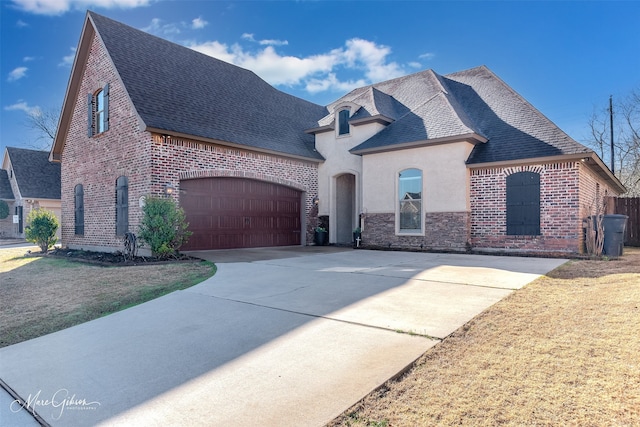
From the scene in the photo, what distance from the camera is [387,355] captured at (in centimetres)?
331

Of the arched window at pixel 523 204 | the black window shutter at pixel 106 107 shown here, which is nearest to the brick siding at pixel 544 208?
the arched window at pixel 523 204

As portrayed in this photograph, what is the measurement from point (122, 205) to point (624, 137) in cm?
3159

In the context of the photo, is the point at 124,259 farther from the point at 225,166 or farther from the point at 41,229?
the point at 41,229

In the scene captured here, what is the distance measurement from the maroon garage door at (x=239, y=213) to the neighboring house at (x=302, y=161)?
5cm

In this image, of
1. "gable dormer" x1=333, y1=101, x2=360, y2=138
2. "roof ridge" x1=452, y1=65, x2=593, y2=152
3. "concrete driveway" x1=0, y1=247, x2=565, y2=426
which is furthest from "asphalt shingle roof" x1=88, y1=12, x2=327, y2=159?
"roof ridge" x1=452, y1=65, x2=593, y2=152

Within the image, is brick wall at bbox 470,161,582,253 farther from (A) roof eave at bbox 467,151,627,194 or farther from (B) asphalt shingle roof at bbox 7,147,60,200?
(B) asphalt shingle roof at bbox 7,147,60,200

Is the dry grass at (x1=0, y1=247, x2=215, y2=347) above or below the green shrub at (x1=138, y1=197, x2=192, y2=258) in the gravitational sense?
below

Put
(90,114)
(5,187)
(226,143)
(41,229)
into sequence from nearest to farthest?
(226,143) → (90,114) → (41,229) → (5,187)

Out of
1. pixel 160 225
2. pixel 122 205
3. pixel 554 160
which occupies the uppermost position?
pixel 554 160

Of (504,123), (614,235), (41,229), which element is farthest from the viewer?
(41,229)

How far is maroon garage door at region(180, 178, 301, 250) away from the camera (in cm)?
1168

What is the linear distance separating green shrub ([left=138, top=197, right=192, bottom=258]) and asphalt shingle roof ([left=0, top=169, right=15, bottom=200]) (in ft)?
81.3

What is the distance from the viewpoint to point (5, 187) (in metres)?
27.4

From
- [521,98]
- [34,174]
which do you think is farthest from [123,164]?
[34,174]
